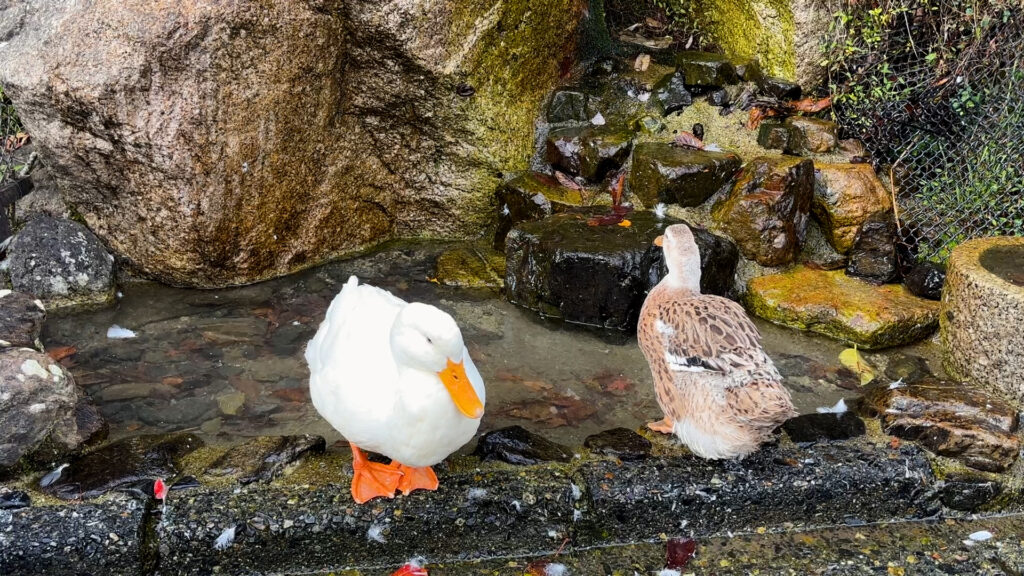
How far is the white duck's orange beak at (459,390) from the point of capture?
286 centimetres

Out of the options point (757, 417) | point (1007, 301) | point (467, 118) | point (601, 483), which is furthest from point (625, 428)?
point (467, 118)

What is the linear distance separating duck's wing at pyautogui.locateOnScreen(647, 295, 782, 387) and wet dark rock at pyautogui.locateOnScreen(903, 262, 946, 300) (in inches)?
70.4

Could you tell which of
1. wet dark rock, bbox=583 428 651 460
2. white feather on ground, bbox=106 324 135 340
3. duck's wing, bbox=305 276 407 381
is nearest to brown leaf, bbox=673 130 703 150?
wet dark rock, bbox=583 428 651 460

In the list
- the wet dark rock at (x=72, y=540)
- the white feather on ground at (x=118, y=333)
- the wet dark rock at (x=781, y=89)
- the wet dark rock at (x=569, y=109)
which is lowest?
the wet dark rock at (x=72, y=540)

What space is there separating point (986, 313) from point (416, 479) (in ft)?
8.29

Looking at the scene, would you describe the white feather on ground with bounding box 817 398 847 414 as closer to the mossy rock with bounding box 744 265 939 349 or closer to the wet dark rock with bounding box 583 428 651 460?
the mossy rock with bounding box 744 265 939 349

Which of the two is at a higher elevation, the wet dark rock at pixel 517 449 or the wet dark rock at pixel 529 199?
the wet dark rock at pixel 529 199

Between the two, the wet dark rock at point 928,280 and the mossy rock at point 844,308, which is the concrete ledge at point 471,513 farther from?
the wet dark rock at point 928,280

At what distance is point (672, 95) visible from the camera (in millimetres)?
5594

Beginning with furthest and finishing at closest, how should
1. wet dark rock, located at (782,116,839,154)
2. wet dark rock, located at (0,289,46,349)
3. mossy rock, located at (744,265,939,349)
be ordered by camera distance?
wet dark rock, located at (782,116,839,154) → mossy rock, located at (744,265,939,349) → wet dark rock, located at (0,289,46,349)

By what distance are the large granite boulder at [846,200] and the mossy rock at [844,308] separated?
0.84 feet

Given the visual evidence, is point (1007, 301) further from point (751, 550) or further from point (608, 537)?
point (608, 537)

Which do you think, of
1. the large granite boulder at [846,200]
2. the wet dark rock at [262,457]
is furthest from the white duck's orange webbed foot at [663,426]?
the large granite boulder at [846,200]

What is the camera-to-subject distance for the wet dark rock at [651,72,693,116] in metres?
5.57
